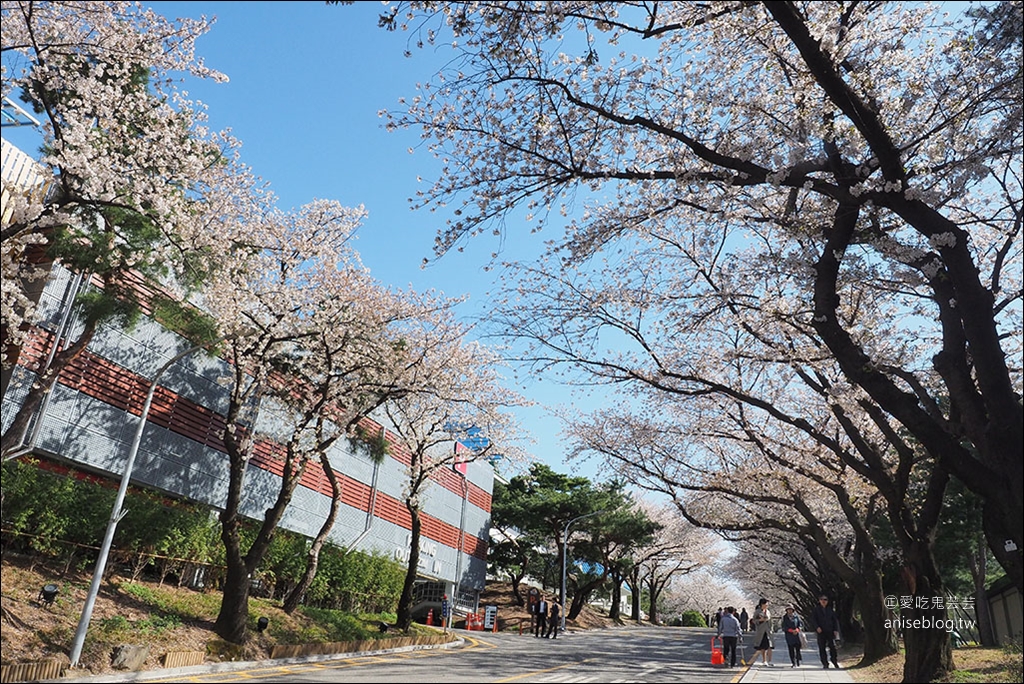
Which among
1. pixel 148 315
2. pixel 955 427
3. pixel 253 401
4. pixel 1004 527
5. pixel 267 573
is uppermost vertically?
pixel 148 315

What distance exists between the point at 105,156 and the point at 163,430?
10297mm

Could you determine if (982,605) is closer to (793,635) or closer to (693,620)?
(793,635)

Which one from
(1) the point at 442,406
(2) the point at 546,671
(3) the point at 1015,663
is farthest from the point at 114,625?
(3) the point at 1015,663

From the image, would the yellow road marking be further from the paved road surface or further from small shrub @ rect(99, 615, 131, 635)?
small shrub @ rect(99, 615, 131, 635)

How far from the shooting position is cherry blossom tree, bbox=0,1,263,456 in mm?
10320

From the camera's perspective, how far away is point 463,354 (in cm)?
2291

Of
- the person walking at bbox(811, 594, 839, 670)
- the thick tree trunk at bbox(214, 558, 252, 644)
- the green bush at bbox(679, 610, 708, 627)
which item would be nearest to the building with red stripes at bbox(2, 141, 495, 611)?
the thick tree trunk at bbox(214, 558, 252, 644)

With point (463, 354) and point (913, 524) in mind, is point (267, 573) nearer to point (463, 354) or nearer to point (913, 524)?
point (463, 354)

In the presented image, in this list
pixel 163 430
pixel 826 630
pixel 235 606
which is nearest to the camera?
pixel 235 606

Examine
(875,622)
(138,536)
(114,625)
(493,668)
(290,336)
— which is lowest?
(493,668)

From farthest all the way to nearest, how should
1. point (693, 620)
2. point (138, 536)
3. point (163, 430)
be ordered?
point (693, 620) < point (163, 430) < point (138, 536)

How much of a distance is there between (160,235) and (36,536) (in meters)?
7.22

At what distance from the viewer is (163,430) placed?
18.9 meters

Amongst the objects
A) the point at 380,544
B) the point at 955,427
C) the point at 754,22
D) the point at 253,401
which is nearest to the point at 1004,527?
the point at 955,427
